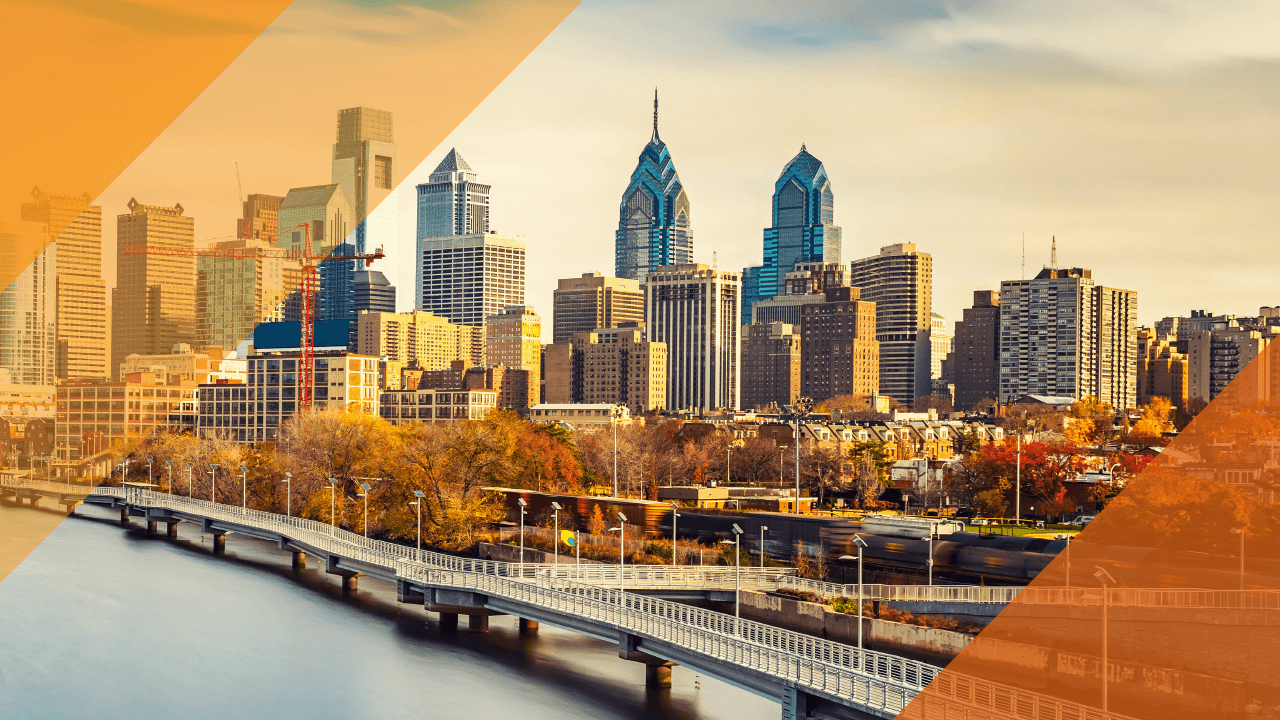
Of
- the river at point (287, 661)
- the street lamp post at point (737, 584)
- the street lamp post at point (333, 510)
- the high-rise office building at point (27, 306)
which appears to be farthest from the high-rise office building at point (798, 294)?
the high-rise office building at point (27, 306)

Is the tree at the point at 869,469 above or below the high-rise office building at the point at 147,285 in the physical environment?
below

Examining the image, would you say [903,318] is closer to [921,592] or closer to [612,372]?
[612,372]

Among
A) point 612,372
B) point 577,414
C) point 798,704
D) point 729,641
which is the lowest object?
point 577,414

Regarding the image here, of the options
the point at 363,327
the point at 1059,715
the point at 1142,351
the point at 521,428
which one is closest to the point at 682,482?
the point at 521,428

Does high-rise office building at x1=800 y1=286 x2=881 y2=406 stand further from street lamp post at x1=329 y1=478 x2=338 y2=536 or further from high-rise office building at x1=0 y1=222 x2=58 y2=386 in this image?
high-rise office building at x1=0 y1=222 x2=58 y2=386

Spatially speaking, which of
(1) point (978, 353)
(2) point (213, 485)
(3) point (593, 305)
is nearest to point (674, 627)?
(2) point (213, 485)

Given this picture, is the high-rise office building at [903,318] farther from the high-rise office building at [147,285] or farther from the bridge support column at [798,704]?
→ the bridge support column at [798,704]
